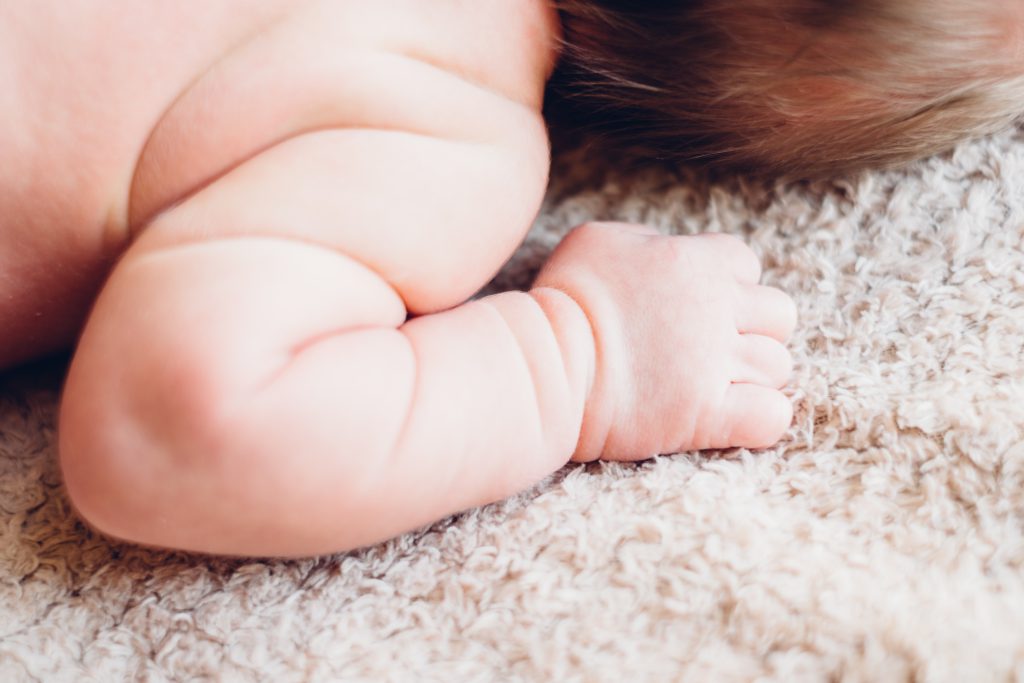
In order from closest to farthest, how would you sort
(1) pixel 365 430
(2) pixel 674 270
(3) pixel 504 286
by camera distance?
(1) pixel 365 430, (2) pixel 674 270, (3) pixel 504 286

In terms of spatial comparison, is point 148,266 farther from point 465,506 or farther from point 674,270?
point 674,270

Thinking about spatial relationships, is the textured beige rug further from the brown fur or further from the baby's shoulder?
the baby's shoulder

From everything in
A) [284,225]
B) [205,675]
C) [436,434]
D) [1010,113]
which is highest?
[1010,113]

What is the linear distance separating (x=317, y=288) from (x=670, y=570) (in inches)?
12.3

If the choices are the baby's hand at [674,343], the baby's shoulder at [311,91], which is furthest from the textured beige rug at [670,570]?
the baby's shoulder at [311,91]

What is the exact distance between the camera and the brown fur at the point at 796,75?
2.38ft

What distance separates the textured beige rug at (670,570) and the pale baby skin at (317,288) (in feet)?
0.15

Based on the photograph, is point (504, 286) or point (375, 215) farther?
point (504, 286)

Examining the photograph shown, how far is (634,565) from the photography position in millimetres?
697

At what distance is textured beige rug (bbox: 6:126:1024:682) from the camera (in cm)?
65

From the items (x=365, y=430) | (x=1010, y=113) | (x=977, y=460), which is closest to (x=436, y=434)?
(x=365, y=430)

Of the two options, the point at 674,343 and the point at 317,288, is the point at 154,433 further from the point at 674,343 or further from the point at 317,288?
the point at 674,343

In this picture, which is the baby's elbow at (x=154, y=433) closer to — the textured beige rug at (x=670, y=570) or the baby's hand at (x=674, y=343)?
the textured beige rug at (x=670, y=570)

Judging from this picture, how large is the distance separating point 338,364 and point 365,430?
0.05 metres
